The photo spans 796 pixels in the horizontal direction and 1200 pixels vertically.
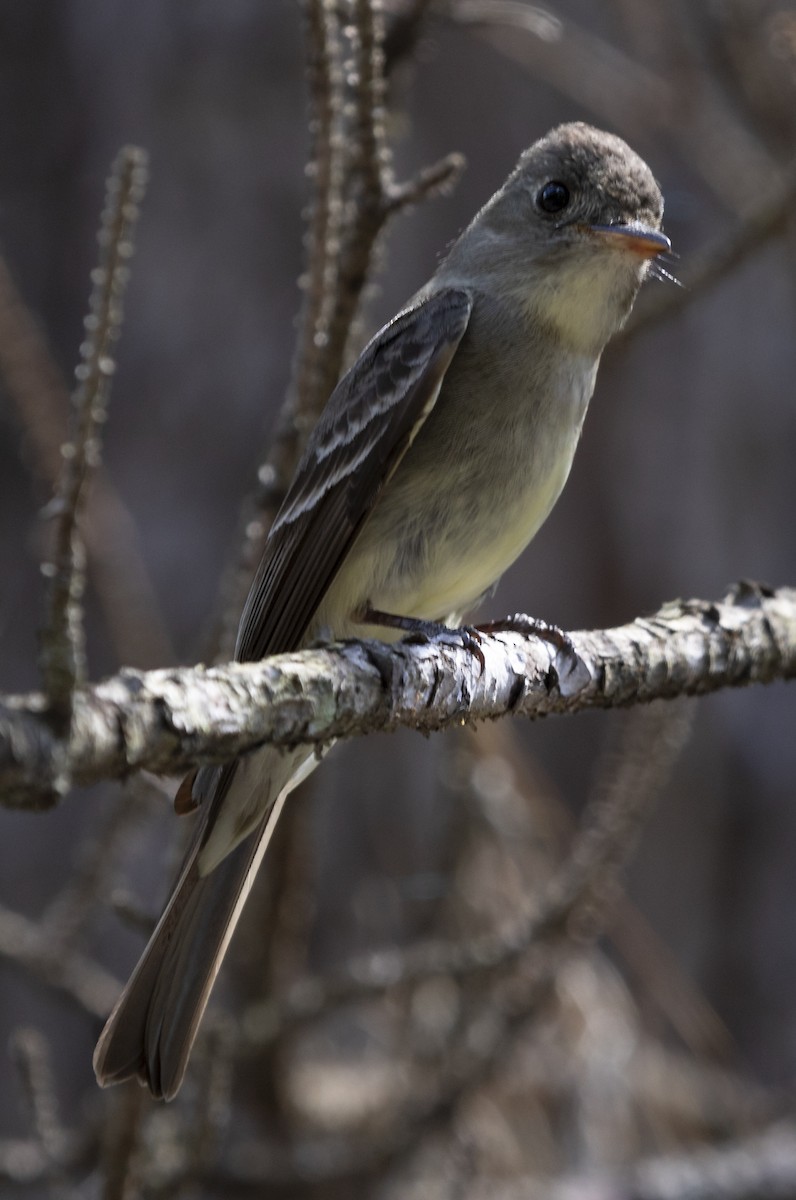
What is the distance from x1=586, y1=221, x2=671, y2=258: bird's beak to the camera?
2553 millimetres

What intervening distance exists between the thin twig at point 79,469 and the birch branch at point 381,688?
0.04m

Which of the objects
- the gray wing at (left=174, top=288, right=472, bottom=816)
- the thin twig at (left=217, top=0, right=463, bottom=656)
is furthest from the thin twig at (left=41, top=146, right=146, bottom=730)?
the gray wing at (left=174, top=288, right=472, bottom=816)

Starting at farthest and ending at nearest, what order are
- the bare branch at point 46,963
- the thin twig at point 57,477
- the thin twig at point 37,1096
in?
the thin twig at point 57,477
the bare branch at point 46,963
the thin twig at point 37,1096

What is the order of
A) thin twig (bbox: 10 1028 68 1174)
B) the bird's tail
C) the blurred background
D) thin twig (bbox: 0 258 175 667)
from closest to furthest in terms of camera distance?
the bird's tail, thin twig (bbox: 10 1028 68 1174), thin twig (bbox: 0 258 175 667), the blurred background

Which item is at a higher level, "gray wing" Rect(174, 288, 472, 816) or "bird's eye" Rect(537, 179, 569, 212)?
"bird's eye" Rect(537, 179, 569, 212)

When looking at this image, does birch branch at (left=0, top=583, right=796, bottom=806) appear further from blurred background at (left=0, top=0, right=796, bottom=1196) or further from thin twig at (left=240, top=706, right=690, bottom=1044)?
blurred background at (left=0, top=0, right=796, bottom=1196)

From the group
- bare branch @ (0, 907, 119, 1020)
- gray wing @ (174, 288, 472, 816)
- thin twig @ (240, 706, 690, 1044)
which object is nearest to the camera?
gray wing @ (174, 288, 472, 816)

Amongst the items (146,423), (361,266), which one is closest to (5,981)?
(146,423)

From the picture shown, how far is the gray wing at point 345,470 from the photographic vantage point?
2477 mm

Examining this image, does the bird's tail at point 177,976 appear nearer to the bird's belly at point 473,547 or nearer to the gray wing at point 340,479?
the gray wing at point 340,479

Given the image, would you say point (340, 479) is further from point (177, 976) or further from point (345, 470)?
point (177, 976)

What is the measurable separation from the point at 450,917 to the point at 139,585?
4.13 ft

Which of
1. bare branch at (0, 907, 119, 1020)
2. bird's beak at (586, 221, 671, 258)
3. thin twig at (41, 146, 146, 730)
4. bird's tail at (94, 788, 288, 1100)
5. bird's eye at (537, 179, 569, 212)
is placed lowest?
bare branch at (0, 907, 119, 1020)

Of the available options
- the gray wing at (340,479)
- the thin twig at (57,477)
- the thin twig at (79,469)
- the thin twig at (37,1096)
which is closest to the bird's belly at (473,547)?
the gray wing at (340,479)
